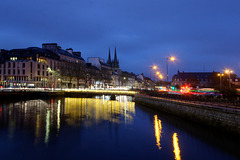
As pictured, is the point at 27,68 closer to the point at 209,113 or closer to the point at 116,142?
the point at 116,142

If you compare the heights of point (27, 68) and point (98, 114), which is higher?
point (27, 68)

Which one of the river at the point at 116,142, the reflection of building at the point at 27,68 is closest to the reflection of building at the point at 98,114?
the river at the point at 116,142

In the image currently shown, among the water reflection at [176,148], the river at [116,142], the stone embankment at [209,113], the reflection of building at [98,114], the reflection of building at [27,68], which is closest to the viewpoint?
the water reflection at [176,148]

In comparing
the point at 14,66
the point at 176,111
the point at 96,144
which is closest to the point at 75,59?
the point at 14,66

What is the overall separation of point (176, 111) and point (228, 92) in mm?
9309

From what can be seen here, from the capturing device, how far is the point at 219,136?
1955cm

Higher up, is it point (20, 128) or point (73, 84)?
point (73, 84)

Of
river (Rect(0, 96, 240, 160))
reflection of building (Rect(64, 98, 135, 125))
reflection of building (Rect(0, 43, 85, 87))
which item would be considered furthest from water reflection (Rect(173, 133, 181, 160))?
reflection of building (Rect(0, 43, 85, 87))

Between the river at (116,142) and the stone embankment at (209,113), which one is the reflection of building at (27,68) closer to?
the river at (116,142)

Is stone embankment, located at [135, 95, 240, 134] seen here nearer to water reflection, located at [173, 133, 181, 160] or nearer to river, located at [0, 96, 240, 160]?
river, located at [0, 96, 240, 160]

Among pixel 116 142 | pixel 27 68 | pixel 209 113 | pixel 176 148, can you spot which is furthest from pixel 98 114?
pixel 27 68

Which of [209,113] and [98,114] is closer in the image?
[209,113]

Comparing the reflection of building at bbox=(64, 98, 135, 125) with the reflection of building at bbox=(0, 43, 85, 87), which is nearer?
the reflection of building at bbox=(64, 98, 135, 125)

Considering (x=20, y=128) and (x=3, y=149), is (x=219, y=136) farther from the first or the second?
(x=20, y=128)
